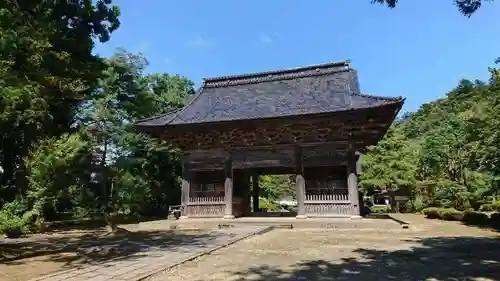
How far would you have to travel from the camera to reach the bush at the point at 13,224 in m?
15.5

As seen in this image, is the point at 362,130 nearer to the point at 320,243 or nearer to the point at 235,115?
the point at 235,115

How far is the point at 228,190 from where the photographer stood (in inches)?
744

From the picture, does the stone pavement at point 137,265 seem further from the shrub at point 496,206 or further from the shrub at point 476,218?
the shrub at point 496,206

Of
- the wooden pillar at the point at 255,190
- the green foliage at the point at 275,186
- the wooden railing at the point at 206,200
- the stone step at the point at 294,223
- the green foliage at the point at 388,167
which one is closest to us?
the stone step at the point at 294,223

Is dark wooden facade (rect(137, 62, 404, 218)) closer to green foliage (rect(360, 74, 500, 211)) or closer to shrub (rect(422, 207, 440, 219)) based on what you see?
shrub (rect(422, 207, 440, 219))

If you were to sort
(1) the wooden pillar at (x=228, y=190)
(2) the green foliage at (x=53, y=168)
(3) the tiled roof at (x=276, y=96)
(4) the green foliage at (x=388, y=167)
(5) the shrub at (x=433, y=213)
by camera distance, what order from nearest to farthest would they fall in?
(3) the tiled roof at (x=276, y=96) → (2) the green foliage at (x=53, y=168) → (1) the wooden pillar at (x=228, y=190) → (5) the shrub at (x=433, y=213) → (4) the green foliage at (x=388, y=167)

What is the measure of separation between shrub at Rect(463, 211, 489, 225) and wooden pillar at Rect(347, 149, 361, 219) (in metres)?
5.23

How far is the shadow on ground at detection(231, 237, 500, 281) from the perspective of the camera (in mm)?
6477

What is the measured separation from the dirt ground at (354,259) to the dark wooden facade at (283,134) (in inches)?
213

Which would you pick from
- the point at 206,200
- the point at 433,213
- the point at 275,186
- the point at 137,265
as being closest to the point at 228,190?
the point at 206,200

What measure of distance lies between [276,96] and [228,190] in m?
5.83

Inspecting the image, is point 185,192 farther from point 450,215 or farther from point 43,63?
point 450,215

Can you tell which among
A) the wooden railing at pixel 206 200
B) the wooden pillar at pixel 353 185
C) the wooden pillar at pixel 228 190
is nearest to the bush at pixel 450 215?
the wooden pillar at pixel 353 185

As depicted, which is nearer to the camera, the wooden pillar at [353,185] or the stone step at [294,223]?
the stone step at [294,223]
